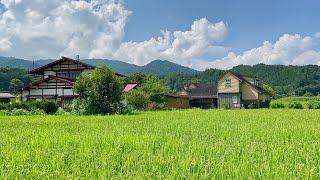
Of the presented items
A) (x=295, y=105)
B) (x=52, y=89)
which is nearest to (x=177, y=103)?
(x=295, y=105)

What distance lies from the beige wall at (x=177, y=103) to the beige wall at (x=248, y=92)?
9.86 meters

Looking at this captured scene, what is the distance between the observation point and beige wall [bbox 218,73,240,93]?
204 feet

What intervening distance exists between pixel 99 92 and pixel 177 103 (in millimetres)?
31539

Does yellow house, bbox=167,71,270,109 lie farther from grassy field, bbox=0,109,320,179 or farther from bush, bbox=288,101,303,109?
grassy field, bbox=0,109,320,179

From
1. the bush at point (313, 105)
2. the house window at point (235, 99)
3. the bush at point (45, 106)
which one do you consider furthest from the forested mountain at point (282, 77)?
the bush at point (45, 106)

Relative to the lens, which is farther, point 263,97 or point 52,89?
point 263,97

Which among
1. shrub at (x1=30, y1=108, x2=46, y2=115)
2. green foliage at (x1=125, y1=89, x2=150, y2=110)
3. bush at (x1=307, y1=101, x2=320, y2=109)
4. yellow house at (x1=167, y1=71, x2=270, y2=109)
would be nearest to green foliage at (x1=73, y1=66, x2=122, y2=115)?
shrub at (x1=30, y1=108, x2=46, y2=115)

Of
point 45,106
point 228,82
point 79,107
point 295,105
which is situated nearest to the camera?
point 79,107

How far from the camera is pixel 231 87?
206ft

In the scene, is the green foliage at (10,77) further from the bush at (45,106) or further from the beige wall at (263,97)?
the bush at (45,106)

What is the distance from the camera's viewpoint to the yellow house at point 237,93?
61594mm

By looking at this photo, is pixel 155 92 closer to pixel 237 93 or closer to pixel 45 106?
pixel 237 93

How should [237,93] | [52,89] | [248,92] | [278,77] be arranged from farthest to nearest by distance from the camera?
1. [278,77]
2. [248,92]
3. [237,93]
4. [52,89]

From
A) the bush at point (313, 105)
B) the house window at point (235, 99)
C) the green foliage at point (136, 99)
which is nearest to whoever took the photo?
the green foliage at point (136, 99)
